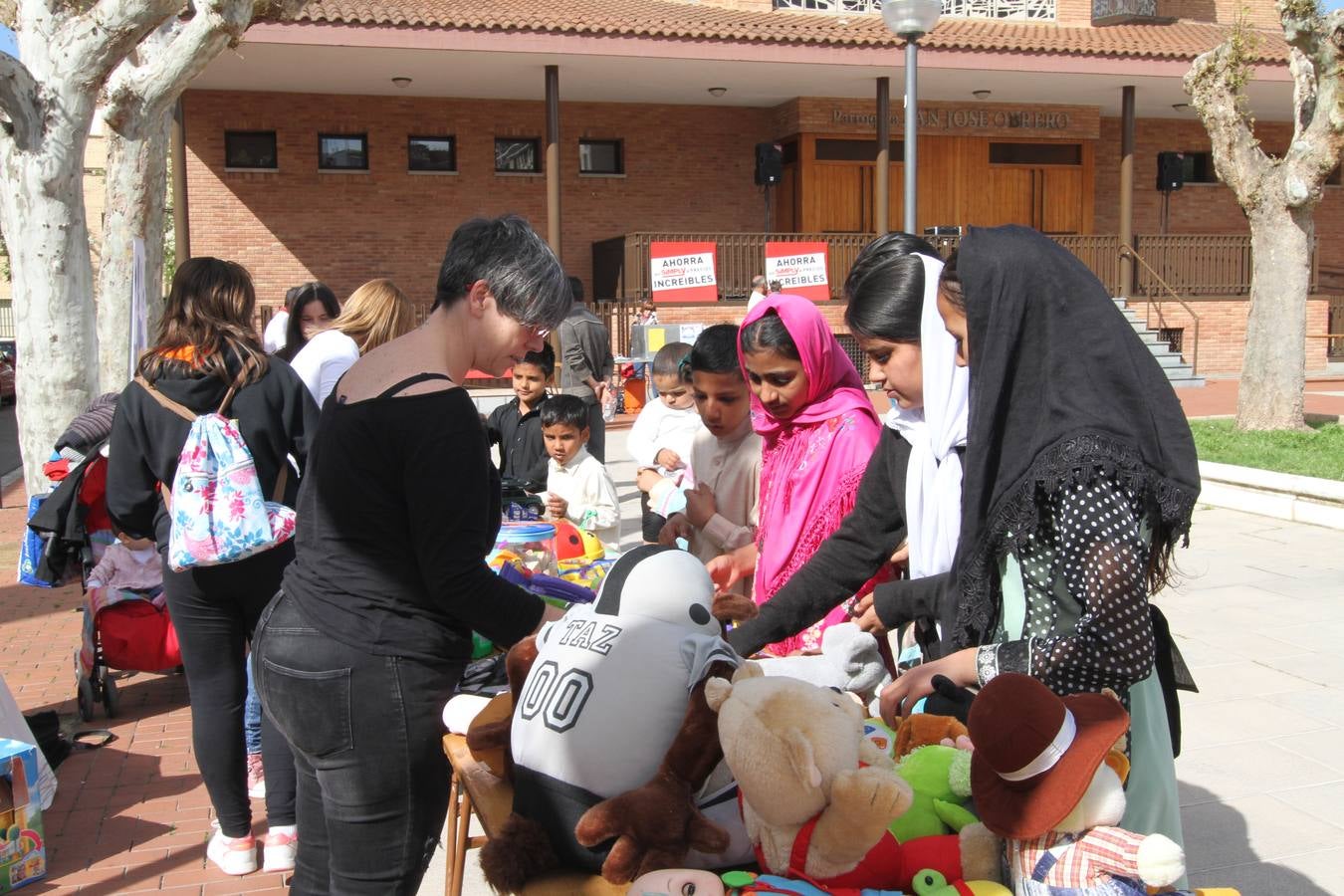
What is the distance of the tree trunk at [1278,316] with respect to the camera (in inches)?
487

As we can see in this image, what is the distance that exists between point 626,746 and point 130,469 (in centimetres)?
238

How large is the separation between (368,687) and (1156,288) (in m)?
22.6

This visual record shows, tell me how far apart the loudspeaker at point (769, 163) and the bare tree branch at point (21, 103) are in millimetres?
15288

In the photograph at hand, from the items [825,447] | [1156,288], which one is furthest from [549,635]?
[1156,288]

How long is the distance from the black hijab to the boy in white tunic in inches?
127

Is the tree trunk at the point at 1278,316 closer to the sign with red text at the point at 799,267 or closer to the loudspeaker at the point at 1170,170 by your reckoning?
the sign with red text at the point at 799,267

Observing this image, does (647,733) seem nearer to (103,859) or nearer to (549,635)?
(549,635)

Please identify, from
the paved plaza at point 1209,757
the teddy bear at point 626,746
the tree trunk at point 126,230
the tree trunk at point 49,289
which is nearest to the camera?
the teddy bear at point 626,746

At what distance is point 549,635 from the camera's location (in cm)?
218

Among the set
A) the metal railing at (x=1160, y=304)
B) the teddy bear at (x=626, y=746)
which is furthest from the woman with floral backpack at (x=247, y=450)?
the metal railing at (x=1160, y=304)

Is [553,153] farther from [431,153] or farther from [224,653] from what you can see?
[224,653]

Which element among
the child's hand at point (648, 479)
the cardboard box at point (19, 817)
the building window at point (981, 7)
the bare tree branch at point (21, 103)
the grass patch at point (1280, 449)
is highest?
the building window at point (981, 7)

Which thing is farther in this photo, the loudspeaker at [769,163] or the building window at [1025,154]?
the building window at [1025,154]

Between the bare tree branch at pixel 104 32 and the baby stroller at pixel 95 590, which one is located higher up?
the bare tree branch at pixel 104 32
